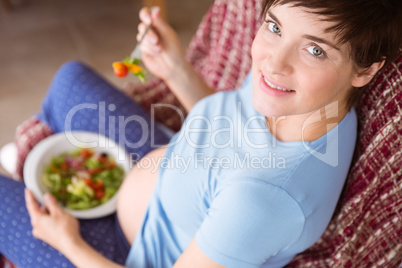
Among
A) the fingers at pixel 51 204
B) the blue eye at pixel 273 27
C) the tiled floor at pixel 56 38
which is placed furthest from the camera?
the tiled floor at pixel 56 38

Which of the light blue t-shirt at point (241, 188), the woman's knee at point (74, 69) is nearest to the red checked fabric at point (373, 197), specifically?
the light blue t-shirt at point (241, 188)

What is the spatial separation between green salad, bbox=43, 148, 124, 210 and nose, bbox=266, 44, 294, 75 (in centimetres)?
65

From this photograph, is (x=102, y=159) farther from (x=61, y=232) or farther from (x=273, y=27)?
(x=273, y=27)

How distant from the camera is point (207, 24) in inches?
54.9

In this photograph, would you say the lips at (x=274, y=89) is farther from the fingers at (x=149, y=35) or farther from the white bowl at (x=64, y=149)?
the white bowl at (x=64, y=149)

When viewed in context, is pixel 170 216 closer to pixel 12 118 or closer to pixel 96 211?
pixel 96 211

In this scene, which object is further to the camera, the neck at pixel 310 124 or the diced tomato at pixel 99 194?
the diced tomato at pixel 99 194

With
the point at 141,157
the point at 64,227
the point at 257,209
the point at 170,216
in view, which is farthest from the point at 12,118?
the point at 257,209

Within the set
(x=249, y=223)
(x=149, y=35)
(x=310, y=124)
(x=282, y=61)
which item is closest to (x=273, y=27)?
(x=282, y=61)

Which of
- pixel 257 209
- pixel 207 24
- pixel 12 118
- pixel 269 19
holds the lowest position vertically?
pixel 12 118

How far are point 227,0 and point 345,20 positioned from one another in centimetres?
68

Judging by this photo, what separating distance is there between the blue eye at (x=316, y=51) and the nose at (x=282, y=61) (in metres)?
0.03

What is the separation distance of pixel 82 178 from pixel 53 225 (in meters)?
0.20

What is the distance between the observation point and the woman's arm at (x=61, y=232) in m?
1.00
